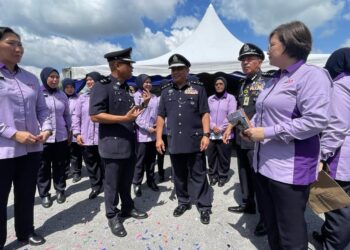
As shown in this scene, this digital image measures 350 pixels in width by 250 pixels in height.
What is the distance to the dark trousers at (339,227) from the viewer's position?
240 cm

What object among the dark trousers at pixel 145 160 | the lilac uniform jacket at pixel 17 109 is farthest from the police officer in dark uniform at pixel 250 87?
the lilac uniform jacket at pixel 17 109

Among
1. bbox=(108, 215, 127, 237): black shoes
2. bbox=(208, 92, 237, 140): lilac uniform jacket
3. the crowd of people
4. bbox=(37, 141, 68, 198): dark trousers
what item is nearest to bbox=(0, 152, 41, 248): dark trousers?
the crowd of people

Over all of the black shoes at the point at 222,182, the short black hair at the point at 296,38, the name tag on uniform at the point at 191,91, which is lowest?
the black shoes at the point at 222,182

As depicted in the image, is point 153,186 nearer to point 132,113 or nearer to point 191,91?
point 191,91

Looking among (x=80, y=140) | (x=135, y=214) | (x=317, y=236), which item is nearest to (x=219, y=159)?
(x=135, y=214)

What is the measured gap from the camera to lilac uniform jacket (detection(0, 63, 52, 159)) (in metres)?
2.52

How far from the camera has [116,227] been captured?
316 cm

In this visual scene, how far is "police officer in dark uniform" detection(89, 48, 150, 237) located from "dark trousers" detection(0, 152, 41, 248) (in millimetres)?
761

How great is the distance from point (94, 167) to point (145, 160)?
2.97 ft

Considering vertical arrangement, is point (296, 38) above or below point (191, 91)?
above

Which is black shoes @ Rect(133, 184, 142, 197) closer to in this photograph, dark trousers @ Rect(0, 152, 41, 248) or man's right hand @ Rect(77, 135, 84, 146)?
man's right hand @ Rect(77, 135, 84, 146)

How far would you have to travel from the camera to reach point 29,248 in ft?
9.46

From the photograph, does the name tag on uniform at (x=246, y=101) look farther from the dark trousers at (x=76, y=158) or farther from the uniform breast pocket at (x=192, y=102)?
the dark trousers at (x=76, y=158)

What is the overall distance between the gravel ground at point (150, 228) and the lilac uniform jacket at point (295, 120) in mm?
1381
